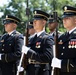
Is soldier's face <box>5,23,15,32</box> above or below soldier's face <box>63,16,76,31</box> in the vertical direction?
below

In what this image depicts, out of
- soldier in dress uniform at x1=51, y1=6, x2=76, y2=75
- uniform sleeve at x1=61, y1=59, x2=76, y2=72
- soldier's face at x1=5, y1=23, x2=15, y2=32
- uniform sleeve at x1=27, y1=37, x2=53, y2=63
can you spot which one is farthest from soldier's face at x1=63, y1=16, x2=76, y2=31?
soldier's face at x1=5, y1=23, x2=15, y2=32

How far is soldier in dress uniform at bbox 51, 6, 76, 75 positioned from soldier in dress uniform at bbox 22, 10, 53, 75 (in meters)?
0.51

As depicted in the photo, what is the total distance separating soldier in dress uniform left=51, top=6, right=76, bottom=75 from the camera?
5.98 metres

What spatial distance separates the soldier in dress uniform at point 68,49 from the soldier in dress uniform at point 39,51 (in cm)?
51

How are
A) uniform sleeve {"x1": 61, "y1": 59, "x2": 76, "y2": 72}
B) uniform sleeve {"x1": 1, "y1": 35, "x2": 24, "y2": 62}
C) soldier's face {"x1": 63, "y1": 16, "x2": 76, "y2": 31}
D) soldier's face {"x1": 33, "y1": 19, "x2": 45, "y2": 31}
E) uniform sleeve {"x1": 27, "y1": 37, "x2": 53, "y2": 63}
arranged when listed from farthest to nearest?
uniform sleeve {"x1": 1, "y1": 35, "x2": 24, "y2": 62}
soldier's face {"x1": 33, "y1": 19, "x2": 45, "y2": 31}
uniform sleeve {"x1": 27, "y1": 37, "x2": 53, "y2": 63}
soldier's face {"x1": 63, "y1": 16, "x2": 76, "y2": 31}
uniform sleeve {"x1": 61, "y1": 59, "x2": 76, "y2": 72}

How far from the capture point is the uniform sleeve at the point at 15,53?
7684 mm

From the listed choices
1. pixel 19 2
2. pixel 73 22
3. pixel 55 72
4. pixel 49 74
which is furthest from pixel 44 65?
pixel 19 2

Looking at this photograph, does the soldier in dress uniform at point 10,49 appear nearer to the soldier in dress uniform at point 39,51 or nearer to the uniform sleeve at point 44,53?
the soldier in dress uniform at point 39,51

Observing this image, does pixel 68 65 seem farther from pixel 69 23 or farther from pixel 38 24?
pixel 38 24

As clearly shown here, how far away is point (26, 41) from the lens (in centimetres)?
707

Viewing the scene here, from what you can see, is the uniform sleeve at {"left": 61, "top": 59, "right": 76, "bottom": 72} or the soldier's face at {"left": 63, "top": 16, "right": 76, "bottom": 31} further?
the soldier's face at {"left": 63, "top": 16, "right": 76, "bottom": 31}

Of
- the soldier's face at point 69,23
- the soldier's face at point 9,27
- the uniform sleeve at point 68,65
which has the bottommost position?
the uniform sleeve at point 68,65

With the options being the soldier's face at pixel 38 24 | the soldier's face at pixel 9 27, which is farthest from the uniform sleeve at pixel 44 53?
the soldier's face at pixel 9 27

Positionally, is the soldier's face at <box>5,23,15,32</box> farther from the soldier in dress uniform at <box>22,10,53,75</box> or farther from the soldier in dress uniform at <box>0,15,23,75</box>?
the soldier in dress uniform at <box>22,10,53,75</box>
